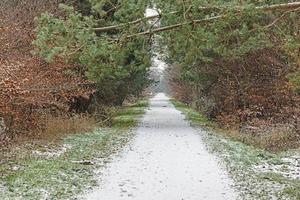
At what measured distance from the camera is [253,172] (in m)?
12.2

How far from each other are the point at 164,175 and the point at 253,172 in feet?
7.49

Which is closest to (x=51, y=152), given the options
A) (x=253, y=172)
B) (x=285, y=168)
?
(x=253, y=172)

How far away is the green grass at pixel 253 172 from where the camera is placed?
9.75 meters

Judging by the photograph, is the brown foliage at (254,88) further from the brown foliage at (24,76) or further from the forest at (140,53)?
the brown foliage at (24,76)

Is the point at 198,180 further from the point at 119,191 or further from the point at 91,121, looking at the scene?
the point at 91,121

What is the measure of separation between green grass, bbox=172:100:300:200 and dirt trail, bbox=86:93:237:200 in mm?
318

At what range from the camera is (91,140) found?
1819 cm

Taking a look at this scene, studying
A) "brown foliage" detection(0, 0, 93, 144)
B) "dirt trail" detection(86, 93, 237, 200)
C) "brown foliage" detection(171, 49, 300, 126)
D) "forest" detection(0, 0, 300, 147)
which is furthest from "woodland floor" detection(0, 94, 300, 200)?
"brown foliage" detection(171, 49, 300, 126)

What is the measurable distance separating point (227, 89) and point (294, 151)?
9.37 metres

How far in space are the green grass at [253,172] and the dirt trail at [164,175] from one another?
0.32 m

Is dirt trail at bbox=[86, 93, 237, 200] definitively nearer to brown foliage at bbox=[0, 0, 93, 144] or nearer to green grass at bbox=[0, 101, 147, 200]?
green grass at bbox=[0, 101, 147, 200]

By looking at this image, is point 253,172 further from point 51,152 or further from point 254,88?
point 254,88

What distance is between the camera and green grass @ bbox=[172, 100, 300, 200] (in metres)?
9.75

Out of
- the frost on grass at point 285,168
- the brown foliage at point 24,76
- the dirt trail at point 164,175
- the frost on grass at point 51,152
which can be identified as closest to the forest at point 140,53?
the brown foliage at point 24,76
